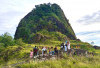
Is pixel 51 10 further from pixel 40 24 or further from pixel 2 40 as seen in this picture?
pixel 2 40

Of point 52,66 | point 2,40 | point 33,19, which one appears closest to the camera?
point 52,66

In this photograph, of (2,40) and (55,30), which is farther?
(55,30)

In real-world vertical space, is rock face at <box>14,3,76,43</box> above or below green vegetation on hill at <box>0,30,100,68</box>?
above

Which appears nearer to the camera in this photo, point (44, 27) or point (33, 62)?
point (33, 62)

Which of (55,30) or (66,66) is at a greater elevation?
A: (55,30)

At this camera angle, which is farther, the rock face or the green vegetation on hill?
the rock face

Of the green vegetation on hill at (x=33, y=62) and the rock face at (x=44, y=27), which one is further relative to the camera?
the rock face at (x=44, y=27)

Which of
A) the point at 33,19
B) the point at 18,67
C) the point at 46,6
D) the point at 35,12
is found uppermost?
the point at 46,6

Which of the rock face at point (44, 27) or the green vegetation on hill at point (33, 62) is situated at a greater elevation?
the rock face at point (44, 27)

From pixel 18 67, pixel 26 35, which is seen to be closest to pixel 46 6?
pixel 26 35

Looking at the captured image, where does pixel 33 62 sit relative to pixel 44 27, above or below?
below

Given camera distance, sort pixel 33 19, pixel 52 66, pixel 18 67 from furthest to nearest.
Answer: pixel 33 19 < pixel 18 67 < pixel 52 66

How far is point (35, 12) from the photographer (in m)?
93.0

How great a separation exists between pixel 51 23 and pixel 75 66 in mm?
70347
